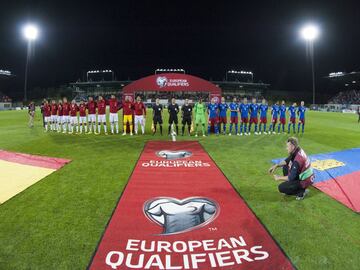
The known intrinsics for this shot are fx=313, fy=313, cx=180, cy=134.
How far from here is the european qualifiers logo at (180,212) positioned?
579 cm

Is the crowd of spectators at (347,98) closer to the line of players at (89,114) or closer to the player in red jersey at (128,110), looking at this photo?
the line of players at (89,114)

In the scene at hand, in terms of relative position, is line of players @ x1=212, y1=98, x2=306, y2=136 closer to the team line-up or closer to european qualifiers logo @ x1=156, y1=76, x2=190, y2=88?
the team line-up

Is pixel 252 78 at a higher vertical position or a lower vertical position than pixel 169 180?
higher

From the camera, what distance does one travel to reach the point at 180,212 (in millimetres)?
6414

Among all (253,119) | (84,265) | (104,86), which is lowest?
(84,265)

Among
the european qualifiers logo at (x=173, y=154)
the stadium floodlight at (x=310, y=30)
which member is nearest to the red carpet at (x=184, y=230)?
the european qualifiers logo at (x=173, y=154)

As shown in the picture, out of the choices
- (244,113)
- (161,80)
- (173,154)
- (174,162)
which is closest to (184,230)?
(174,162)

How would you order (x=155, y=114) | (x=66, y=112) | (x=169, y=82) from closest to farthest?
(x=155, y=114)
(x=66, y=112)
(x=169, y=82)

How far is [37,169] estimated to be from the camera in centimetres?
999

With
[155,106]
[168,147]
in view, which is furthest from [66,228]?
[155,106]

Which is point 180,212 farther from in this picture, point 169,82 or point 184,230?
point 169,82

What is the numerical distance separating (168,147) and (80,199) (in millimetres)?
6704

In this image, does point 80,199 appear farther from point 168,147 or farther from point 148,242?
point 168,147

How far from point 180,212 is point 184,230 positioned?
0.82 metres
